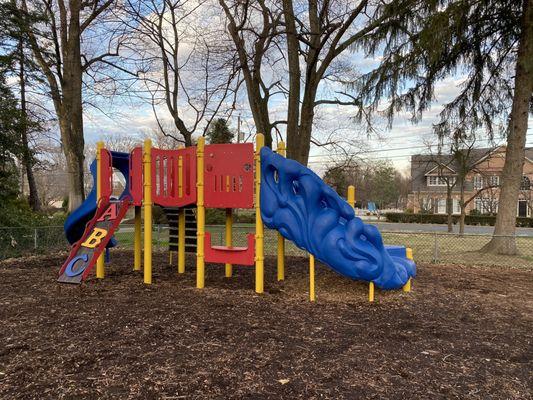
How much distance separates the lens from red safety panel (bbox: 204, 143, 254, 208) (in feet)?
20.7

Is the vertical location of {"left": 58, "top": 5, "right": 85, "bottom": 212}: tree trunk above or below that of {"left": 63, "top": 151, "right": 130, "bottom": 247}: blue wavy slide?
above

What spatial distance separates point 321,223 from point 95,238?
11.6ft

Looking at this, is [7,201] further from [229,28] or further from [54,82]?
[229,28]

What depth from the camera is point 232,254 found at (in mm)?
6469

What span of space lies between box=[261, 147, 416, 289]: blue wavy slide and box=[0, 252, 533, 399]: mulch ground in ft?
1.60

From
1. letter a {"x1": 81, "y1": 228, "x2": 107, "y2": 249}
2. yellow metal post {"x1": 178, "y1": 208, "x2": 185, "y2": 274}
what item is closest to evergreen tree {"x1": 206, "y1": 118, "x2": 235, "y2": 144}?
yellow metal post {"x1": 178, "y1": 208, "x2": 185, "y2": 274}

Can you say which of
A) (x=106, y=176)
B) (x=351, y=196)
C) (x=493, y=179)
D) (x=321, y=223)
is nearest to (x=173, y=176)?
(x=106, y=176)

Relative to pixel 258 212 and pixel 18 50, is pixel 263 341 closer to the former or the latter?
pixel 258 212

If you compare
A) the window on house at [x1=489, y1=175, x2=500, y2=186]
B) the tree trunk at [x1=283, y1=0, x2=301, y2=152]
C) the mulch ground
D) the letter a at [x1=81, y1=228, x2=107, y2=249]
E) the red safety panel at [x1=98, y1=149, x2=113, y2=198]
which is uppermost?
the tree trunk at [x1=283, y1=0, x2=301, y2=152]

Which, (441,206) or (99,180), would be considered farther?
(441,206)

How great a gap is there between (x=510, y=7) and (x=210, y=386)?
38.8 feet

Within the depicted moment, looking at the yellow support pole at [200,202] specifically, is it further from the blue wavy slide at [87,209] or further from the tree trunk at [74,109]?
the tree trunk at [74,109]

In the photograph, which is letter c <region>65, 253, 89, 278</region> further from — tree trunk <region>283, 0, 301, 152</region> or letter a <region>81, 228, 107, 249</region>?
tree trunk <region>283, 0, 301, 152</region>

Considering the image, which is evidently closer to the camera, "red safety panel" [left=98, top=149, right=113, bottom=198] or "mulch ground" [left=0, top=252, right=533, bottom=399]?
"mulch ground" [left=0, top=252, right=533, bottom=399]
